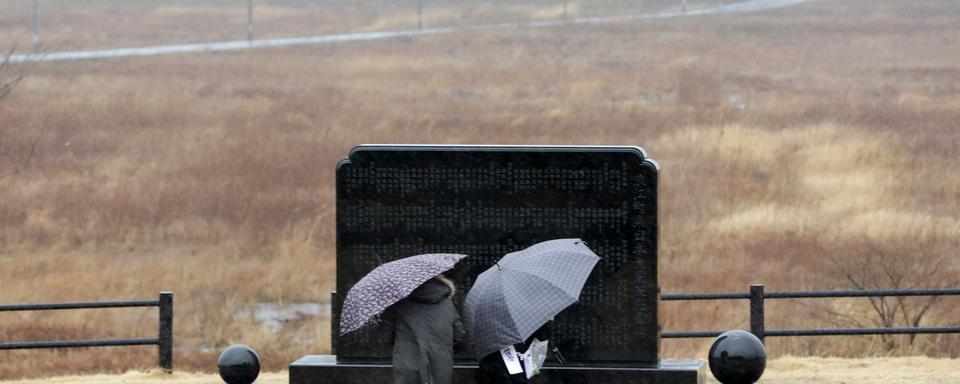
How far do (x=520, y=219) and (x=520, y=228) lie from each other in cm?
6

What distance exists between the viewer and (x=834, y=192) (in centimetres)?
2508

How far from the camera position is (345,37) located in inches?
2306

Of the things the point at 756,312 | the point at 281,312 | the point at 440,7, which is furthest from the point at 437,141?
the point at 440,7

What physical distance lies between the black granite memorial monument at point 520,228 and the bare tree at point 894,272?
585 cm

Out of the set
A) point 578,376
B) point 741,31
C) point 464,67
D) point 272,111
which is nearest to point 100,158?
point 272,111

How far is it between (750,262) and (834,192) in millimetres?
5442

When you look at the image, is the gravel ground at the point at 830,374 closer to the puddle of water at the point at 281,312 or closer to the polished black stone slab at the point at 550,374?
the polished black stone slab at the point at 550,374

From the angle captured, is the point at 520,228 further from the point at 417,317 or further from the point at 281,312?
the point at 281,312

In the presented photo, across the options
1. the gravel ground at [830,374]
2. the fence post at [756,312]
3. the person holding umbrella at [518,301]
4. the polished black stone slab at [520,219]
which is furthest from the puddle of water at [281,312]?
the person holding umbrella at [518,301]

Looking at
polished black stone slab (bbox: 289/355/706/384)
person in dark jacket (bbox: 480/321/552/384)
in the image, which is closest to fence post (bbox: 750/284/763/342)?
polished black stone slab (bbox: 289/355/706/384)

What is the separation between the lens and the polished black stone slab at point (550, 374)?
33.1ft

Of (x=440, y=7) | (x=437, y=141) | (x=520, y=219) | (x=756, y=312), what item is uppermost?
(x=520, y=219)

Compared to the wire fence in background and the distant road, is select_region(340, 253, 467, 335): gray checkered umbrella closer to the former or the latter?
the distant road

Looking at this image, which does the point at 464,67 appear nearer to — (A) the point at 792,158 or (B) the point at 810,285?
(A) the point at 792,158
